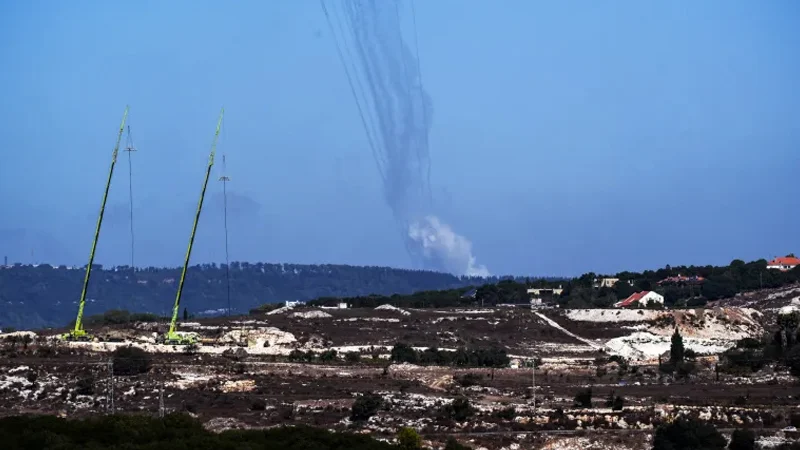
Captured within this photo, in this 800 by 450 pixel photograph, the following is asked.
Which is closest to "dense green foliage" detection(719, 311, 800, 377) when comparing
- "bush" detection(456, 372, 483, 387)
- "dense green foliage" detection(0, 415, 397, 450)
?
"bush" detection(456, 372, 483, 387)

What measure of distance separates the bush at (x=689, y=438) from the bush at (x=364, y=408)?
15614 mm

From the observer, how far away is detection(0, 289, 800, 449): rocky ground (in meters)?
63.3

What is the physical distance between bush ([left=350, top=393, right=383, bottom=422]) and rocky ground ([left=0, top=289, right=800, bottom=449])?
1.61ft

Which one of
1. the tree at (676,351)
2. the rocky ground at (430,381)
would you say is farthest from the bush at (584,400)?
the tree at (676,351)

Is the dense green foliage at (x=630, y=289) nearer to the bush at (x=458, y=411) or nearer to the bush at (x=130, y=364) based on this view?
the bush at (x=130, y=364)

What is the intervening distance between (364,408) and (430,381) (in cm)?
1804

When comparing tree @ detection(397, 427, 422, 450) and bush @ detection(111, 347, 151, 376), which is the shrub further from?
tree @ detection(397, 427, 422, 450)

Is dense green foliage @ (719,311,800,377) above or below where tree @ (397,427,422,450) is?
above

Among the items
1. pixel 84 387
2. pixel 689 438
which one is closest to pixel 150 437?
pixel 689 438

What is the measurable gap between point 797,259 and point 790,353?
108 m

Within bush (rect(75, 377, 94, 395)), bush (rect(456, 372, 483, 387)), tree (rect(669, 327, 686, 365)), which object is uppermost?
tree (rect(669, 327, 686, 365))

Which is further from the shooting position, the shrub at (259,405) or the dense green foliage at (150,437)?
the shrub at (259,405)

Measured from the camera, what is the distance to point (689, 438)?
5447 cm

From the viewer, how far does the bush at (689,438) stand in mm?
54281
